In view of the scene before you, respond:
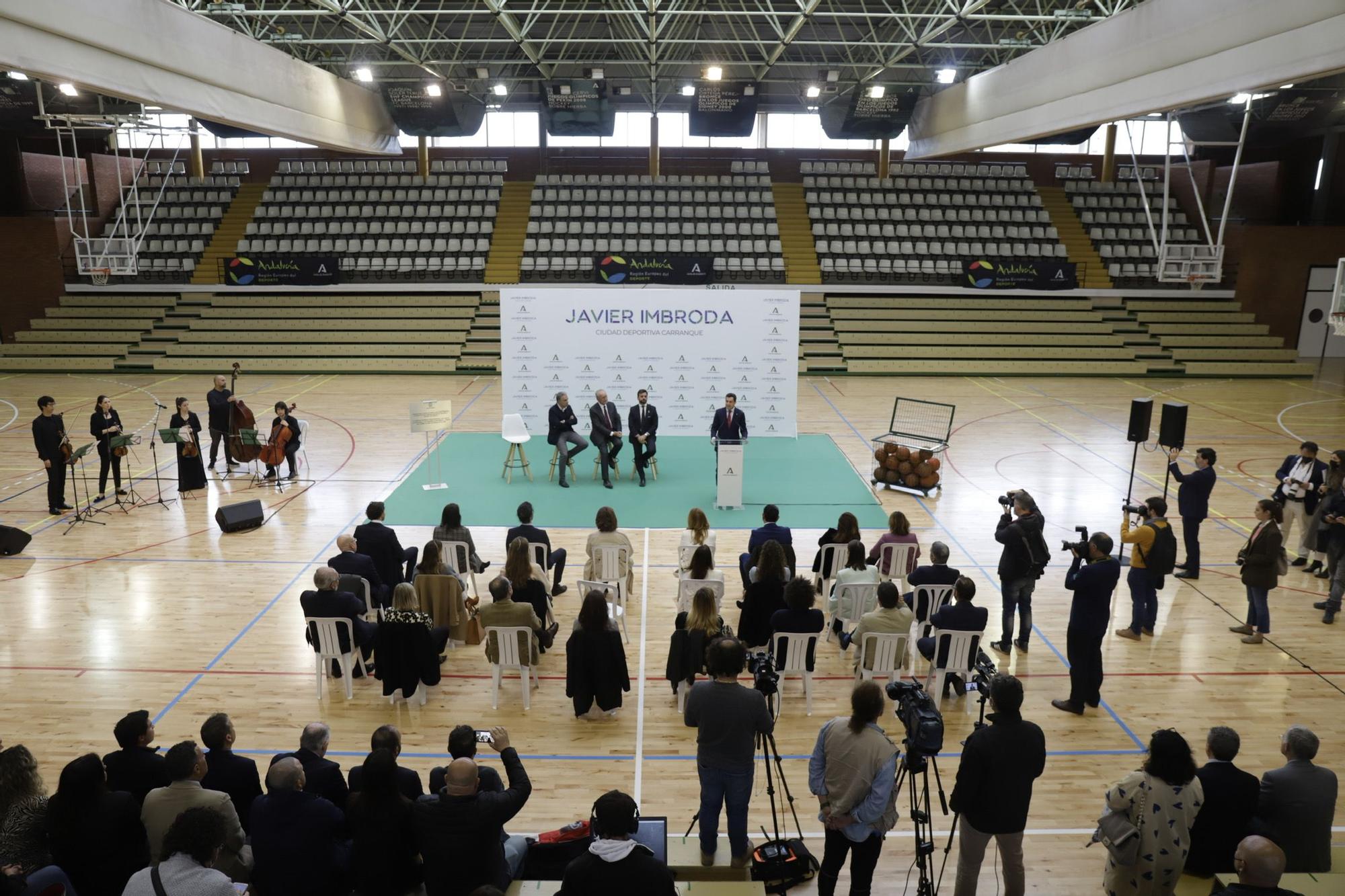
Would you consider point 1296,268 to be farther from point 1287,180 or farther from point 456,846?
point 456,846

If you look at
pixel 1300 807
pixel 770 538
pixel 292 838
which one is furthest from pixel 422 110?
pixel 1300 807

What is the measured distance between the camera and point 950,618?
6.96m

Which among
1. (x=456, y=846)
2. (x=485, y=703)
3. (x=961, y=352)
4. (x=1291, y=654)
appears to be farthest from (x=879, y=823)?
(x=961, y=352)

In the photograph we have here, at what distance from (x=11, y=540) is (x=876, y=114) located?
64.9 ft

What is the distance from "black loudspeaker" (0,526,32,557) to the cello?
3.48 metres

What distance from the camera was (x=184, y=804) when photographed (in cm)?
426

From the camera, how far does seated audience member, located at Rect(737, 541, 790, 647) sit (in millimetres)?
7254

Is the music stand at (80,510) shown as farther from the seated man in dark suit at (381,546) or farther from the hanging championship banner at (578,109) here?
the hanging championship banner at (578,109)

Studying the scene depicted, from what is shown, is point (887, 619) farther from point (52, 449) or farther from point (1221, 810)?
point (52, 449)

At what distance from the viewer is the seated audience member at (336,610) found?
23.6ft

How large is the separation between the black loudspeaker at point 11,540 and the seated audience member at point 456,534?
5650 mm

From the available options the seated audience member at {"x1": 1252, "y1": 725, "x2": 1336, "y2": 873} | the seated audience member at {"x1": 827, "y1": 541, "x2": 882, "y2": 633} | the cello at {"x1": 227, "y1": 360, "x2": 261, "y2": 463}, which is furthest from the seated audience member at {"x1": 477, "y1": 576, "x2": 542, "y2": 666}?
the cello at {"x1": 227, "y1": 360, "x2": 261, "y2": 463}

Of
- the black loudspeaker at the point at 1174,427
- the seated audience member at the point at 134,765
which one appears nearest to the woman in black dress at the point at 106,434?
the seated audience member at the point at 134,765

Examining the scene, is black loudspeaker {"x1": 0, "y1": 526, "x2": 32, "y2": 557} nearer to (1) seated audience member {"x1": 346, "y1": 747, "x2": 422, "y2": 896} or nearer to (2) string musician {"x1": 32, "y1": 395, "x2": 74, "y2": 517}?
(2) string musician {"x1": 32, "y1": 395, "x2": 74, "y2": 517}
